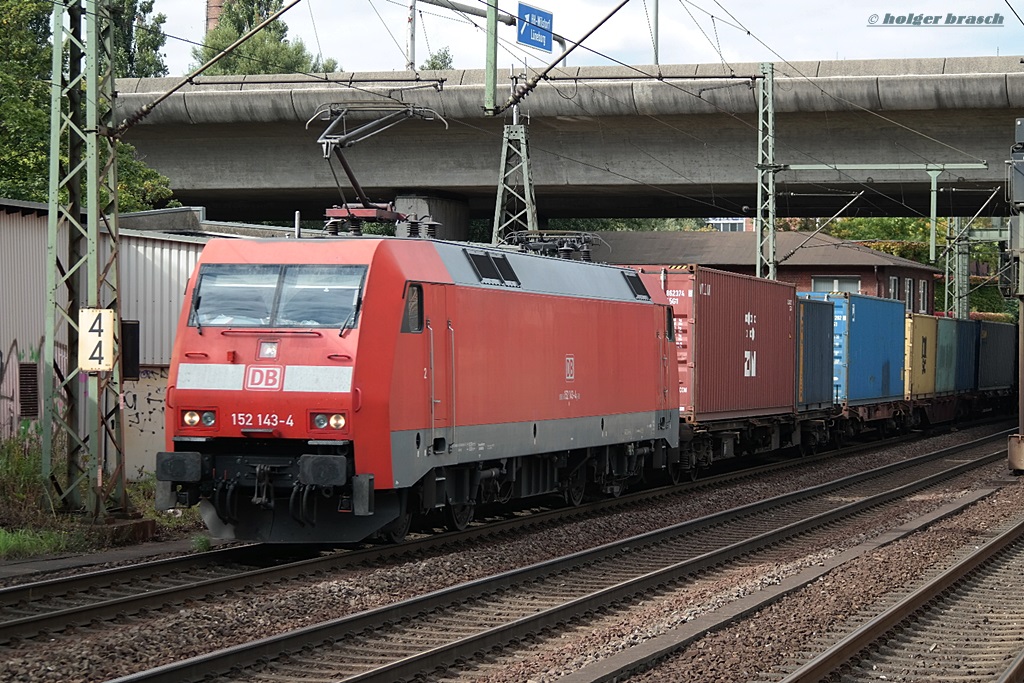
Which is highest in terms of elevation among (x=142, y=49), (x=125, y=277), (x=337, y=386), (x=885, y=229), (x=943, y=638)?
(x=142, y=49)

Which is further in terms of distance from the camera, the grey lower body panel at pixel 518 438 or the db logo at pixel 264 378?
the grey lower body panel at pixel 518 438

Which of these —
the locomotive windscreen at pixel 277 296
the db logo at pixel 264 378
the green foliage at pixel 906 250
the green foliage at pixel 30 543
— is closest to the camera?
the db logo at pixel 264 378

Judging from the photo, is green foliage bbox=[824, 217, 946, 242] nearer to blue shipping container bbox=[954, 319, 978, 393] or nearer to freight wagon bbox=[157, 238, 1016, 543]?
blue shipping container bbox=[954, 319, 978, 393]

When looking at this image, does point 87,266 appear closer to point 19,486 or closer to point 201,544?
point 19,486

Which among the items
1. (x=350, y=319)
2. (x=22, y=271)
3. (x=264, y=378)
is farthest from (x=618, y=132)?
(x=264, y=378)

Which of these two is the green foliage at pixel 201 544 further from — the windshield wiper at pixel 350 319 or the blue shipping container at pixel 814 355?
the blue shipping container at pixel 814 355

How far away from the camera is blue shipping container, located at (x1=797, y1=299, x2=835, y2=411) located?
27.7m

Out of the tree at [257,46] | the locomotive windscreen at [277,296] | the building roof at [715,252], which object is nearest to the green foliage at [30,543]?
the locomotive windscreen at [277,296]

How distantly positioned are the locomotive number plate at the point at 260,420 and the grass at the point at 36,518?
6.75 ft

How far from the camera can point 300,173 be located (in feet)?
115

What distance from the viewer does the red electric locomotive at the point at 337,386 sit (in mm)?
12383

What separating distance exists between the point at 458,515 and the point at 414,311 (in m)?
3.00

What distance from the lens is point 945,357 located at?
129ft

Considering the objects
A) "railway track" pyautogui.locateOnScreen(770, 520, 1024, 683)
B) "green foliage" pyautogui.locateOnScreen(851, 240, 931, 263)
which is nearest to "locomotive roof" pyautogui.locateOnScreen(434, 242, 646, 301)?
"railway track" pyautogui.locateOnScreen(770, 520, 1024, 683)
